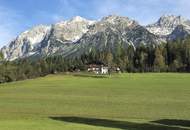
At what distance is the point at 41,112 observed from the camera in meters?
44.3

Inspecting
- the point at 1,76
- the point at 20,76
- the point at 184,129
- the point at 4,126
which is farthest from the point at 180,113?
the point at 20,76

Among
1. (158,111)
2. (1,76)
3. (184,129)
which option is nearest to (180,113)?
(158,111)

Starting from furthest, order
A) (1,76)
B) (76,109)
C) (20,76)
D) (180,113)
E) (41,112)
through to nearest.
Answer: (20,76) → (1,76) → (76,109) → (41,112) → (180,113)

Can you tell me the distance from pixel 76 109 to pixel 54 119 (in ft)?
34.8

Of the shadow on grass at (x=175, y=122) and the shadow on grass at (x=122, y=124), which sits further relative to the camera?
the shadow on grass at (x=175, y=122)

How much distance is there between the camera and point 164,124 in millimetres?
33125

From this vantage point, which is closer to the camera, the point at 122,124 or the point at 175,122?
the point at 122,124

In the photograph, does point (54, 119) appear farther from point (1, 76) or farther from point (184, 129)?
point (1, 76)

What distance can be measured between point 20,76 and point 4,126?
6228 inches

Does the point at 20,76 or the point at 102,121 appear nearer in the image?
the point at 102,121

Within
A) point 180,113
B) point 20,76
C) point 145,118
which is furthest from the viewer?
point 20,76

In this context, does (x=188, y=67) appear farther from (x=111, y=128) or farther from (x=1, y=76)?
(x=111, y=128)

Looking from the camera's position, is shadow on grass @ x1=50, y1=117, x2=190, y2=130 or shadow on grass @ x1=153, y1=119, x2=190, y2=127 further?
shadow on grass @ x1=153, y1=119, x2=190, y2=127

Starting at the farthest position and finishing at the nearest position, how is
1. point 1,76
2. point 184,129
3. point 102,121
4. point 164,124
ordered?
point 1,76 → point 102,121 → point 164,124 → point 184,129
